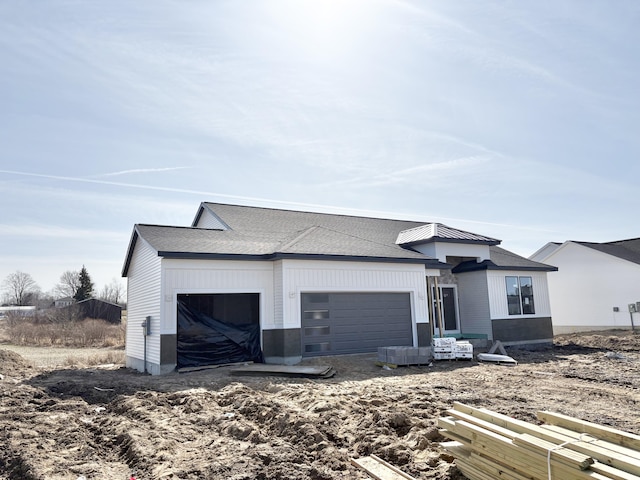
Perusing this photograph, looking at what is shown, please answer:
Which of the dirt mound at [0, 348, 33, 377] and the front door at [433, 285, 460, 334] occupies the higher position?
the front door at [433, 285, 460, 334]

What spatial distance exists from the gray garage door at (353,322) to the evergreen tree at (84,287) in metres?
44.2

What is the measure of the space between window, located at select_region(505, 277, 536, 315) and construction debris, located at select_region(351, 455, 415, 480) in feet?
52.1

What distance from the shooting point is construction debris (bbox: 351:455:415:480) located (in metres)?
4.63

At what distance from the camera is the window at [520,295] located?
63.2 ft

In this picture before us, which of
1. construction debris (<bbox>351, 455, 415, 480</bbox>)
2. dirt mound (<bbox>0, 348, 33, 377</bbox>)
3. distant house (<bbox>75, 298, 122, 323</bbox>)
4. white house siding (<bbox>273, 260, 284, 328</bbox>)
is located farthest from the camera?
distant house (<bbox>75, 298, 122, 323</bbox>)

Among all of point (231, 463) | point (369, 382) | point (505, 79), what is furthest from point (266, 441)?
point (505, 79)

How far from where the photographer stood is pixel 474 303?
19141 millimetres

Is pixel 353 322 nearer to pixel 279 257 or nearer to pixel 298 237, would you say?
pixel 279 257

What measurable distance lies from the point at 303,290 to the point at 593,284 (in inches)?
764

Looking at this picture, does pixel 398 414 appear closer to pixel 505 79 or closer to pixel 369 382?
pixel 369 382

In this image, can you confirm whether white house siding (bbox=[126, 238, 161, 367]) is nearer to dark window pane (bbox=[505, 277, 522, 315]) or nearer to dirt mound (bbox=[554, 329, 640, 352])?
dark window pane (bbox=[505, 277, 522, 315])

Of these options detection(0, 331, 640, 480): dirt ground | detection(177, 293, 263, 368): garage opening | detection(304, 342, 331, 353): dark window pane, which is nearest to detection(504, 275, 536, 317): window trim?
detection(0, 331, 640, 480): dirt ground

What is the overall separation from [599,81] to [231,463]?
12.7m

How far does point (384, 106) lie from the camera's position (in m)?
12.5
